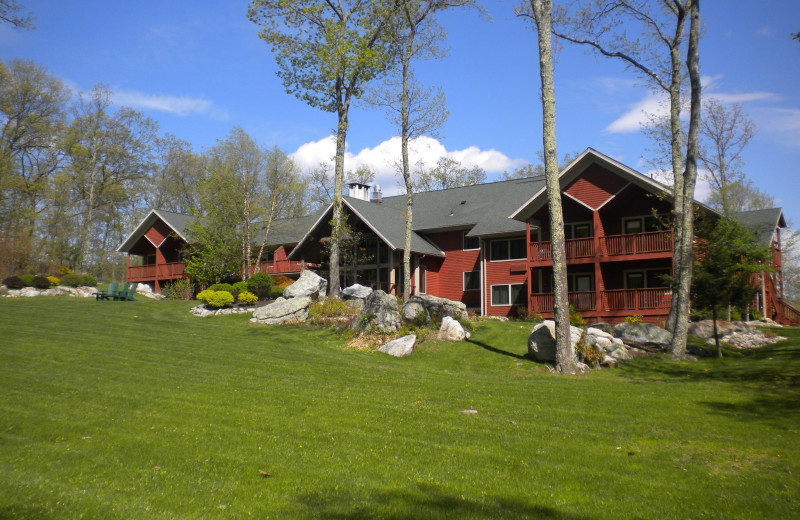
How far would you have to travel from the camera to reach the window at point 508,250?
29281 mm

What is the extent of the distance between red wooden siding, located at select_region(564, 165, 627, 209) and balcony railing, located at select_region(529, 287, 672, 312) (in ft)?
13.4

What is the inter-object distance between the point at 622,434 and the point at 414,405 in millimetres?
3369

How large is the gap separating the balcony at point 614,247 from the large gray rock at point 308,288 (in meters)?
10.2

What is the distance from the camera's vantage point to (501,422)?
8656mm

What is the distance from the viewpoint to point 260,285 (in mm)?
30156

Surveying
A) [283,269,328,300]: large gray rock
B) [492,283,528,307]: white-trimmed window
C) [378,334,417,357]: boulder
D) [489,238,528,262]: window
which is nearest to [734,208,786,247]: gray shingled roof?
[489,238,528,262]: window

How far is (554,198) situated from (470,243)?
16.9 meters

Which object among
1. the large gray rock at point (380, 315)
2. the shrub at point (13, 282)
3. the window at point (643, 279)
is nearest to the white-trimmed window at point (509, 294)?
the window at point (643, 279)

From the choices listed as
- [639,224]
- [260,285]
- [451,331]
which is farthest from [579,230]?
[260,285]

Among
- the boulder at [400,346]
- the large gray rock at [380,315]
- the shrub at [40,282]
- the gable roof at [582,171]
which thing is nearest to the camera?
the boulder at [400,346]

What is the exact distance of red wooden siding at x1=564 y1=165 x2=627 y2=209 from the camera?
82.9 feet

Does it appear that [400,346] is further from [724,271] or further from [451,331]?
[724,271]

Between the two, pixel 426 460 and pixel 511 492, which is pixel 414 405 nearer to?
pixel 426 460

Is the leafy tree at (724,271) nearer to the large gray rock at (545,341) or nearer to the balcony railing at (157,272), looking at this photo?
the large gray rock at (545,341)
